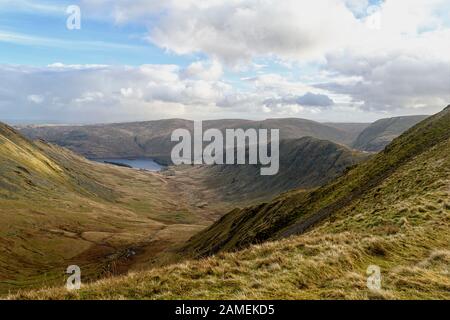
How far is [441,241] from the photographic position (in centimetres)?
2175

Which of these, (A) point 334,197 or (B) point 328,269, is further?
(A) point 334,197

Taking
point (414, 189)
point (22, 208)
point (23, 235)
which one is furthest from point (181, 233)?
point (414, 189)

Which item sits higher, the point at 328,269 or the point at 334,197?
the point at 328,269

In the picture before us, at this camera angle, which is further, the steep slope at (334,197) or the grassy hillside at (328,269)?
the steep slope at (334,197)

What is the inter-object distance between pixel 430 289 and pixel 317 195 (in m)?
60.0

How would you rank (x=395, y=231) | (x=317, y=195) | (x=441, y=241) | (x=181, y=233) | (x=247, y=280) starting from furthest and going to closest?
(x=181, y=233)
(x=317, y=195)
(x=395, y=231)
(x=441, y=241)
(x=247, y=280)

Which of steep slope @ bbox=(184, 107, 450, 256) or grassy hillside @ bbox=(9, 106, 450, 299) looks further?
steep slope @ bbox=(184, 107, 450, 256)

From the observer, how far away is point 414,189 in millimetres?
38438
